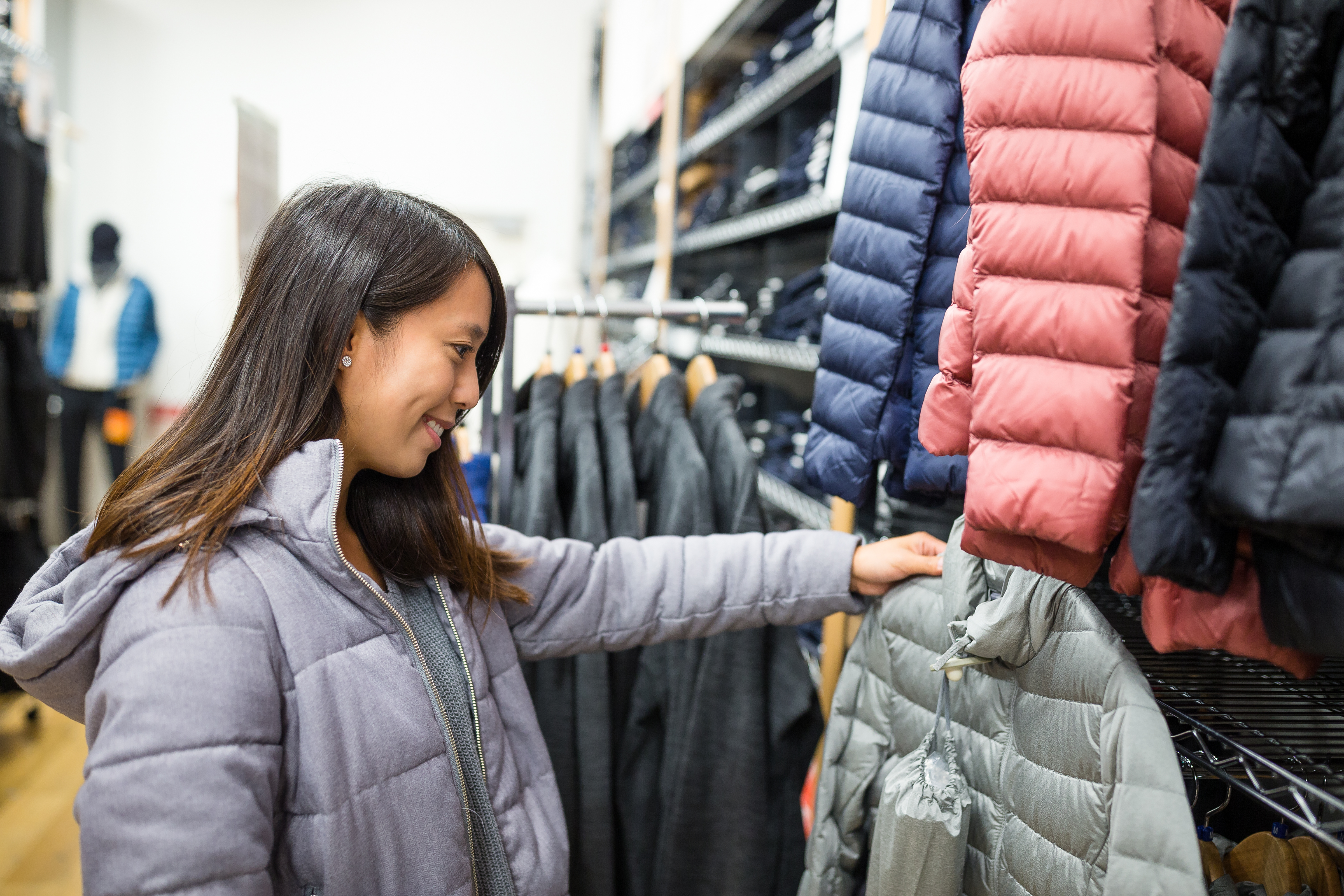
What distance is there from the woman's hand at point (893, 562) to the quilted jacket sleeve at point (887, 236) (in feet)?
0.28

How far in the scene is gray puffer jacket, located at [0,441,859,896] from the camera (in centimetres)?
72

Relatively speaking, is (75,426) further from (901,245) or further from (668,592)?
(901,245)

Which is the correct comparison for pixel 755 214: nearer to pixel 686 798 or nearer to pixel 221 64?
pixel 686 798

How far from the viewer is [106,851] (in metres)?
0.71

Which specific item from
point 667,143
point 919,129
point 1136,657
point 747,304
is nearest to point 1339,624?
point 1136,657

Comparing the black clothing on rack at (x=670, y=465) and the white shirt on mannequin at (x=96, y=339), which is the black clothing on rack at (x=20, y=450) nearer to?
the white shirt on mannequin at (x=96, y=339)

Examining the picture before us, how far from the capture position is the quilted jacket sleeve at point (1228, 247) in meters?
0.61

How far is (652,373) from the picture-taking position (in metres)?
1.71

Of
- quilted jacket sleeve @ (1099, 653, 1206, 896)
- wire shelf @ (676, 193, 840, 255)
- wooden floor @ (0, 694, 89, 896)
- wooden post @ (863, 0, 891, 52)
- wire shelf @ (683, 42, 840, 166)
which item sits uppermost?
wire shelf @ (683, 42, 840, 166)

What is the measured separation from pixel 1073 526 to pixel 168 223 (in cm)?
598

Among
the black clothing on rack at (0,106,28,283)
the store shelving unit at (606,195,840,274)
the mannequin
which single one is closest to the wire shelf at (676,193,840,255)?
the store shelving unit at (606,195,840,274)

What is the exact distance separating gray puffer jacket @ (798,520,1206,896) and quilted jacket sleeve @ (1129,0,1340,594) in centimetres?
25

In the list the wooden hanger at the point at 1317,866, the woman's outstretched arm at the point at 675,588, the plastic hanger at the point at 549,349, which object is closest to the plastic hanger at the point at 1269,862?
the wooden hanger at the point at 1317,866

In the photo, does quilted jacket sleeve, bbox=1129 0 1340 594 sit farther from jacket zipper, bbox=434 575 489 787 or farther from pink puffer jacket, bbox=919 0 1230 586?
jacket zipper, bbox=434 575 489 787
